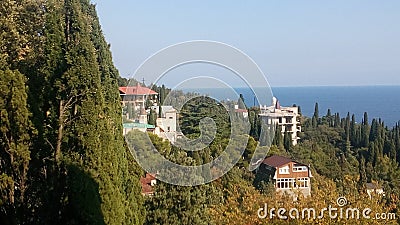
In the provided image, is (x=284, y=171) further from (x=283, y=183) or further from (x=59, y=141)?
(x=59, y=141)

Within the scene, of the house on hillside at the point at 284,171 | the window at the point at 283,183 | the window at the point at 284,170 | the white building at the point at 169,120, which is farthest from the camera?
the window at the point at 284,170

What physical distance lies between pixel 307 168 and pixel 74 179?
8.27 m

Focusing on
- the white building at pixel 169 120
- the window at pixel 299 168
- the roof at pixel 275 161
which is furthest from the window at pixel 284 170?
the white building at pixel 169 120

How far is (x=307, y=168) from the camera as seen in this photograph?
445 inches

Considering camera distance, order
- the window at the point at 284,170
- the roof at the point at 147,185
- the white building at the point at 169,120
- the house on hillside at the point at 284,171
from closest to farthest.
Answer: the white building at the point at 169,120
the roof at the point at 147,185
the house on hillside at the point at 284,171
the window at the point at 284,170

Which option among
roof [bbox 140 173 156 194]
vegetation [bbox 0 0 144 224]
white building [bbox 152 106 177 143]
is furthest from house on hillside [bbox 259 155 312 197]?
vegetation [bbox 0 0 144 224]

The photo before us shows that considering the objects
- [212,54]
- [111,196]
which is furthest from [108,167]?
[212,54]

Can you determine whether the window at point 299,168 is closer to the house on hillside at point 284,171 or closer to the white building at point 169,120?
the house on hillside at point 284,171

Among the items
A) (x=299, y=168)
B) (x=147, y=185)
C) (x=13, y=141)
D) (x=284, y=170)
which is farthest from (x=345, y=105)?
(x=13, y=141)

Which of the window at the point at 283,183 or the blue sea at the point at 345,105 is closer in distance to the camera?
the window at the point at 283,183

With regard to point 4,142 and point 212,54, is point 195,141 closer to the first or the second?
point 212,54

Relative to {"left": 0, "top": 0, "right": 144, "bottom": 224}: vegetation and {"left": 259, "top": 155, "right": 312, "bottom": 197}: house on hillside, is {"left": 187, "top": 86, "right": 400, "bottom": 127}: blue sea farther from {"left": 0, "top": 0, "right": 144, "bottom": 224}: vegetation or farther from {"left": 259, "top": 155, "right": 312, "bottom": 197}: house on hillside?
{"left": 259, "top": 155, "right": 312, "bottom": 197}: house on hillside

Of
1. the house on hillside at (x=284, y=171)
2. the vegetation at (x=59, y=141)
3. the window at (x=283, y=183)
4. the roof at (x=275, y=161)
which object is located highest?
the vegetation at (x=59, y=141)

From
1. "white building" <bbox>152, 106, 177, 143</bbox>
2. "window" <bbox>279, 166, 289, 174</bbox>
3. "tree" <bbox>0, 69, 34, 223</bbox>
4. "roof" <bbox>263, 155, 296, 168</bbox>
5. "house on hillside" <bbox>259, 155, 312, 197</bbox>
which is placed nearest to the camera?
"tree" <bbox>0, 69, 34, 223</bbox>
